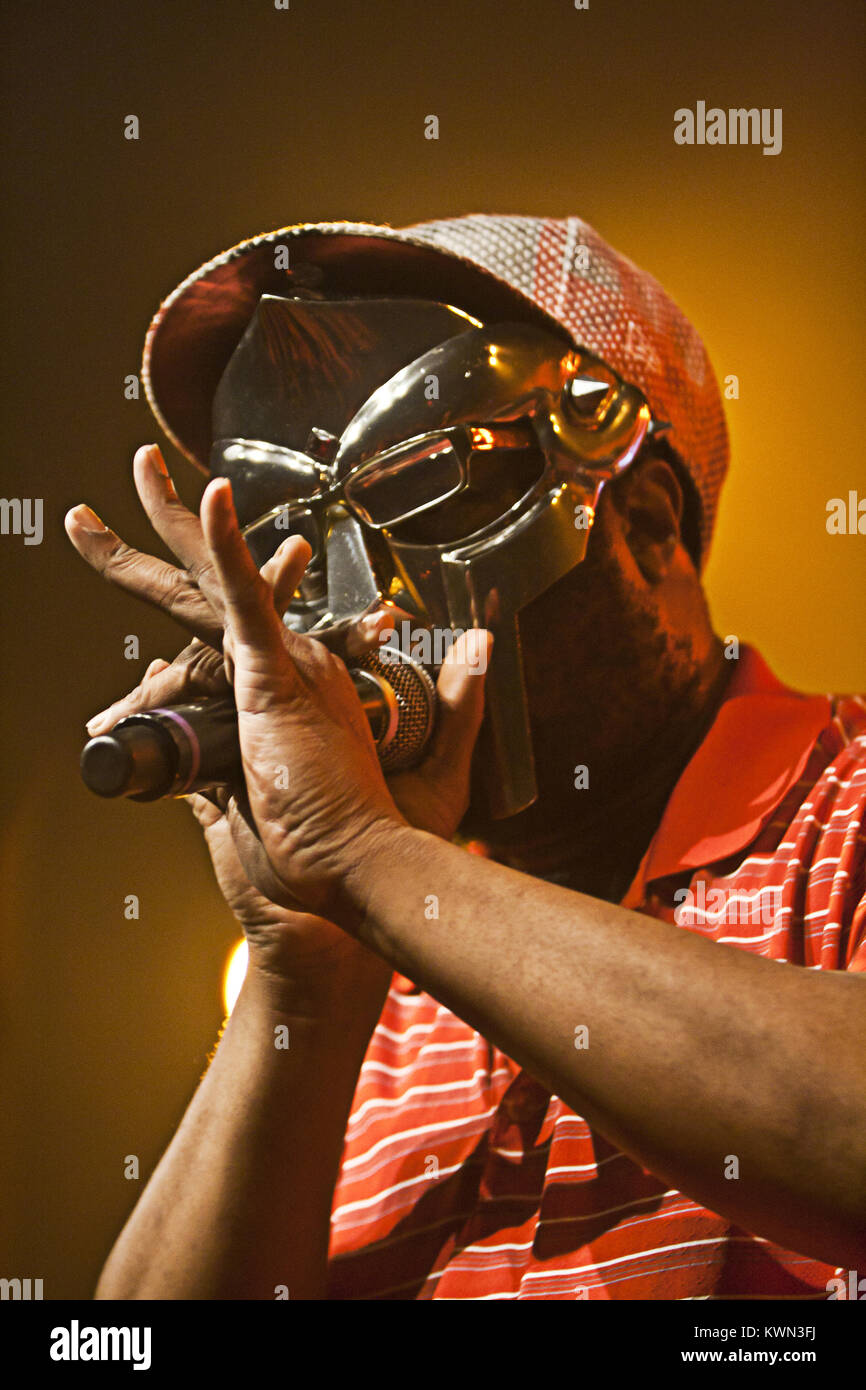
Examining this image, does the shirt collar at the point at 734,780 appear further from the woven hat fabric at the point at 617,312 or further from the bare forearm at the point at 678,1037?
the bare forearm at the point at 678,1037

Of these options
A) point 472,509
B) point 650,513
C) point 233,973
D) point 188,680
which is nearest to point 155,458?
point 188,680

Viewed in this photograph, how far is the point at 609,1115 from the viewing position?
599mm

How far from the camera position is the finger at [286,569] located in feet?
2.42

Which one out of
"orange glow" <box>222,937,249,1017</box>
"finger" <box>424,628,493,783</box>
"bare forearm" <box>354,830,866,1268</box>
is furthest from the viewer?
"orange glow" <box>222,937,249,1017</box>

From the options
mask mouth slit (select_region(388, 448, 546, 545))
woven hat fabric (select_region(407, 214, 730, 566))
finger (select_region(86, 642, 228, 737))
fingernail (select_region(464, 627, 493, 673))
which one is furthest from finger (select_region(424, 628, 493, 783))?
woven hat fabric (select_region(407, 214, 730, 566))

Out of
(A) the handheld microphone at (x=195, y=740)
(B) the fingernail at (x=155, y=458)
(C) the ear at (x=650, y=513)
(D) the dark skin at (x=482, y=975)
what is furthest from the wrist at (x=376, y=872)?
(C) the ear at (x=650, y=513)

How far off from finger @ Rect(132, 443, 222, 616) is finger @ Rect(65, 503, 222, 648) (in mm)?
10

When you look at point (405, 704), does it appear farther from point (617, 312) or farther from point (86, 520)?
point (617, 312)

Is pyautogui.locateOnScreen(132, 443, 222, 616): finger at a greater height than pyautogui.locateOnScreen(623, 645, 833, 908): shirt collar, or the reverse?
pyautogui.locateOnScreen(132, 443, 222, 616): finger

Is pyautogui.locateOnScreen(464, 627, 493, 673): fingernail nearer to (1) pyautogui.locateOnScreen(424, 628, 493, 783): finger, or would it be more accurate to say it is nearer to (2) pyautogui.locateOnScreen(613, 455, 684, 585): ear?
(1) pyautogui.locateOnScreen(424, 628, 493, 783): finger

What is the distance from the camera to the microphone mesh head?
870mm

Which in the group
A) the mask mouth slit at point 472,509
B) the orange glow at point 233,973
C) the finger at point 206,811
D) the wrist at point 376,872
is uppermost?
the mask mouth slit at point 472,509

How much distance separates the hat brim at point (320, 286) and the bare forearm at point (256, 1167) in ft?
2.22

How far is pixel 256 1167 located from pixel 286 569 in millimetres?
571
